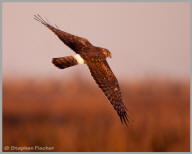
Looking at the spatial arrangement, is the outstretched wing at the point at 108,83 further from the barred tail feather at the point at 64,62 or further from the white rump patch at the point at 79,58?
the barred tail feather at the point at 64,62

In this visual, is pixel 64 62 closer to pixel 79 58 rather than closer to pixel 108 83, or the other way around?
pixel 79 58

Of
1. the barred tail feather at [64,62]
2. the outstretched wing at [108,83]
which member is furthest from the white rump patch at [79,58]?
the outstretched wing at [108,83]

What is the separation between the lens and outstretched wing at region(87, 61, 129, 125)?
850cm

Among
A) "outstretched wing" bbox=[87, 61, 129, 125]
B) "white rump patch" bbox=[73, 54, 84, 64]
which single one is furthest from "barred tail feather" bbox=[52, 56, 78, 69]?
"outstretched wing" bbox=[87, 61, 129, 125]

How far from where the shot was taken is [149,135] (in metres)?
12.1

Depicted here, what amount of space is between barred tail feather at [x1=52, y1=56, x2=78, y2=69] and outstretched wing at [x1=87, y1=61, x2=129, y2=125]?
0.32m

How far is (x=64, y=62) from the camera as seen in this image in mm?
8211

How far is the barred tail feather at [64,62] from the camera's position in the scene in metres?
8.17

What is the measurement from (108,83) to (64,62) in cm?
70

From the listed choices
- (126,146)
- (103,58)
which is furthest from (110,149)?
(103,58)

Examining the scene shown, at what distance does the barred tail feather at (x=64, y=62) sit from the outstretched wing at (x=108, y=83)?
0.32 meters

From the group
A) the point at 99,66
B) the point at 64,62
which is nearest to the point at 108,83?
the point at 99,66

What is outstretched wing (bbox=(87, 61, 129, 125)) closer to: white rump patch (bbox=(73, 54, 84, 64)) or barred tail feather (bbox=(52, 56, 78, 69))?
white rump patch (bbox=(73, 54, 84, 64))

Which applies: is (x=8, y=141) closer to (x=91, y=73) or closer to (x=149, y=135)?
(x=149, y=135)
